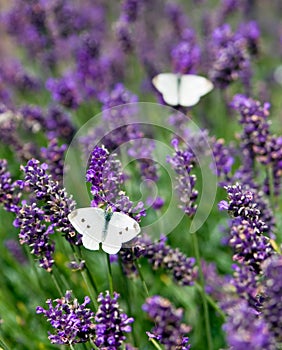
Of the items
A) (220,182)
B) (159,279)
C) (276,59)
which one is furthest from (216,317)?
(276,59)

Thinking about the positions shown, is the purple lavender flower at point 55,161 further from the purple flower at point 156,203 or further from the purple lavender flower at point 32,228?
the purple lavender flower at point 32,228

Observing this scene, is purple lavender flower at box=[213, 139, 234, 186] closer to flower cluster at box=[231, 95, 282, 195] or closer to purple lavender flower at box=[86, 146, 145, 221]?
flower cluster at box=[231, 95, 282, 195]

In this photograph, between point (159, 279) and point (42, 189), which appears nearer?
point (42, 189)

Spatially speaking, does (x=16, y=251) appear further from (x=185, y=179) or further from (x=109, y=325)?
(x=109, y=325)

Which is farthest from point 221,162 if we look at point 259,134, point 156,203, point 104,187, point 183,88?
point 104,187

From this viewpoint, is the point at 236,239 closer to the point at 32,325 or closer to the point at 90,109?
the point at 32,325

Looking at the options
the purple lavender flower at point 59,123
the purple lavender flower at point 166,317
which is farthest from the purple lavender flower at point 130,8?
the purple lavender flower at point 166,317
